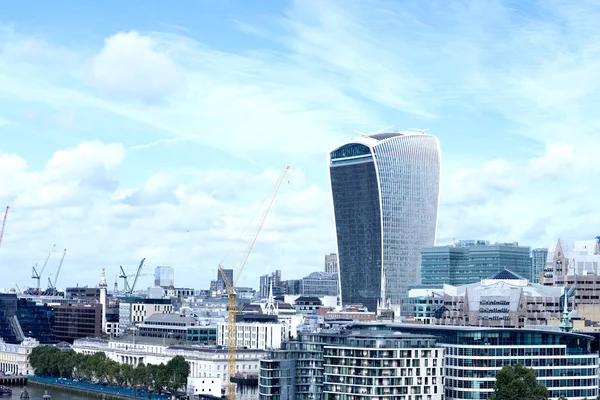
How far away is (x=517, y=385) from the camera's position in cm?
14275

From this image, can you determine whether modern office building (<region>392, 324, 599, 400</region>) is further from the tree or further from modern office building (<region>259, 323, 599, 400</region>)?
the tree

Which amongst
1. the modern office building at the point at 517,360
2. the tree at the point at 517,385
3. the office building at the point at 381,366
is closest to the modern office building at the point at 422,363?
the modern office building at the point at 517,360

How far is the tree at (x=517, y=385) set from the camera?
142 meters

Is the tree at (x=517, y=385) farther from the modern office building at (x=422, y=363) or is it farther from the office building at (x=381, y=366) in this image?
the office building at (x=381, y=366)

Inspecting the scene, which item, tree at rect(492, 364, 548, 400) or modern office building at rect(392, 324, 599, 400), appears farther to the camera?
modern office building at rect(392, 324, 599, 400)

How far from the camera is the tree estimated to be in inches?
5610

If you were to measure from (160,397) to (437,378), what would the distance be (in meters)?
66.4

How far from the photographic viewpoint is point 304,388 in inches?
6373

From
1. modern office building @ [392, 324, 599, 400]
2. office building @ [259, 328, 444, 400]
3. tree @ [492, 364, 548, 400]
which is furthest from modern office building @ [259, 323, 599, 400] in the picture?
tree @ [492, 364, 548, 400]

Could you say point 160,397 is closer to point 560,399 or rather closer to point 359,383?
point 359,383

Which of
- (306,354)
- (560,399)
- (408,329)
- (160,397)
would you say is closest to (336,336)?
(306,354)

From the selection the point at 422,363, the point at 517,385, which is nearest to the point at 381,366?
the point at 422,363

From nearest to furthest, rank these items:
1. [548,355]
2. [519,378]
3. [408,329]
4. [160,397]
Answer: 1. [519,378]
2. [548,355]
3. [408,329]
4. [160,397]

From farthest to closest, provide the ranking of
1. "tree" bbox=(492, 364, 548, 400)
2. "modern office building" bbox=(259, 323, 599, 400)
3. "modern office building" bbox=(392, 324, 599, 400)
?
"modern office building" bbox=(392, 324, 599, 400), "modern office building" bbox=(259, 323, 599, 400), "tree" bbox=(492, 364, 548, 400)
